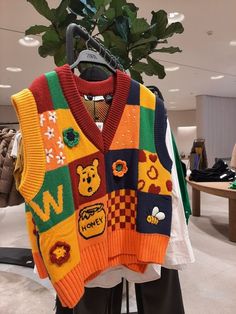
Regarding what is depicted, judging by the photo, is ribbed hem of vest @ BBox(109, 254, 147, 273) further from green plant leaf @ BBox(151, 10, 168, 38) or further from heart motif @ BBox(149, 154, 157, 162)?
green plant leaf @ BBox(151, 10, 168, 38)

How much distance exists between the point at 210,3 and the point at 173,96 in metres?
6.57

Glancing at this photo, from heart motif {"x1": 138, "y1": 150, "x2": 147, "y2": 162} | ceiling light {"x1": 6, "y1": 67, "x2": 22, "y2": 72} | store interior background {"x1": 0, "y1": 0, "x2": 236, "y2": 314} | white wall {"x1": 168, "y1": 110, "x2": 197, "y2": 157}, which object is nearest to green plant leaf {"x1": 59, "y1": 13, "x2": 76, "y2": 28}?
heart motif {"x1": 138, "y1": 150, "x2": 147, "y2": 162}

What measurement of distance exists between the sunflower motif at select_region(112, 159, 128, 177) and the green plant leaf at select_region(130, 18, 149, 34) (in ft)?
2.34

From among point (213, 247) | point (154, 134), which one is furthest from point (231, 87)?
point (154, 134)

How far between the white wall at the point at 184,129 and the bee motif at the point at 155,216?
1300 centimetres

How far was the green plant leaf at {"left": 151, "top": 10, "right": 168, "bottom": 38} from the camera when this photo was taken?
128cm

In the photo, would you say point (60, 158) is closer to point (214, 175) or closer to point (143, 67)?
point (143, 67)

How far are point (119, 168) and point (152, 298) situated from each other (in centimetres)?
43

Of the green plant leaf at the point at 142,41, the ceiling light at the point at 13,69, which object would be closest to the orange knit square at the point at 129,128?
the green plant leaf at the point at 142,41

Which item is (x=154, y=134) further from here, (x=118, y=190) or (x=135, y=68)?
(x=135, y=68)

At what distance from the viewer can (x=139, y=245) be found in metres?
0.75

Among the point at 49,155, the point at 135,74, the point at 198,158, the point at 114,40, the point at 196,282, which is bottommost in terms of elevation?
the point at 196,282

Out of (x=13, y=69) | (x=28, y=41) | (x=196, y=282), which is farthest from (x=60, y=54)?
(x=13, y=69)

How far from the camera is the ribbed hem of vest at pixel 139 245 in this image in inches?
29.0
